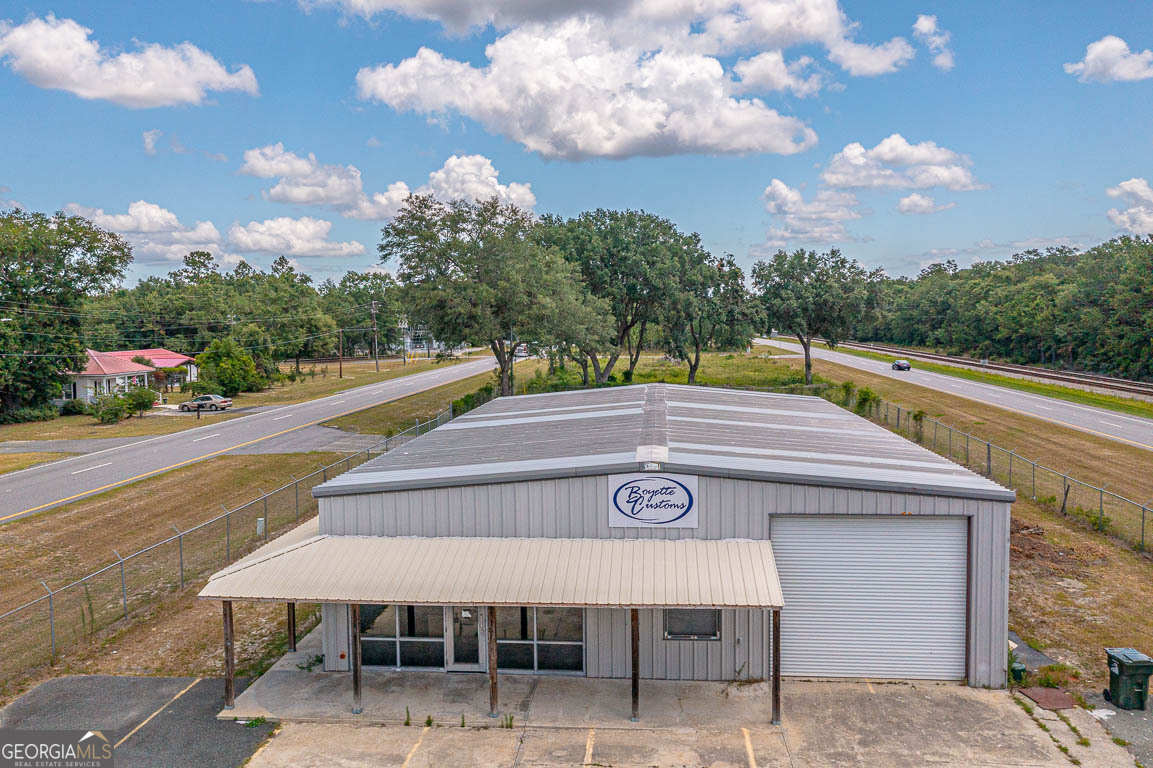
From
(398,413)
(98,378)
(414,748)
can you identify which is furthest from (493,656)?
(98,378)

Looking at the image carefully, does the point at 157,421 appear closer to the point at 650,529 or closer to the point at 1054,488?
the point at 650,529

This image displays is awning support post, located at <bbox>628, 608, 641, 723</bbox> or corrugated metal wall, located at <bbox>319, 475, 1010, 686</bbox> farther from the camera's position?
corrugated metal wall, located at <bbox>319, 475, 1010, 686</bbox>

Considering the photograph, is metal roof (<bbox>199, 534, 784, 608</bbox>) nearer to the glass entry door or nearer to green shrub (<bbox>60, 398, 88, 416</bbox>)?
the glass entry door

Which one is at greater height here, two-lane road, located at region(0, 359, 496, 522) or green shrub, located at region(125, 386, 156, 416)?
green shrub, located at region(125, 386, 156, 416)

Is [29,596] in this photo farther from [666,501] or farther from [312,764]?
[666,501]

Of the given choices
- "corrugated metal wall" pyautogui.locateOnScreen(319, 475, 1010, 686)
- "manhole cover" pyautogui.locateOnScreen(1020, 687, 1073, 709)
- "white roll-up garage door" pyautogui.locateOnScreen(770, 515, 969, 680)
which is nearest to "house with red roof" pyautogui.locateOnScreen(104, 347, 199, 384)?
"corrugated metal wall" pyautogui.locateOnScreen(319, 475, 1010, 686)

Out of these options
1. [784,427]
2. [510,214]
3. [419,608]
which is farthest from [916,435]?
[419,608]

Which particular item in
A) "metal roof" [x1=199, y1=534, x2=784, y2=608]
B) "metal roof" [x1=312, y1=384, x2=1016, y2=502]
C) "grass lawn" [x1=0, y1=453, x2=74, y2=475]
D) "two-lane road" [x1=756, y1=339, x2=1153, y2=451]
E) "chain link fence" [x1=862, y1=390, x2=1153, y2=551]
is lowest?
"grass lawn" [x1=0, y1=453, x2=74, y2=475]
